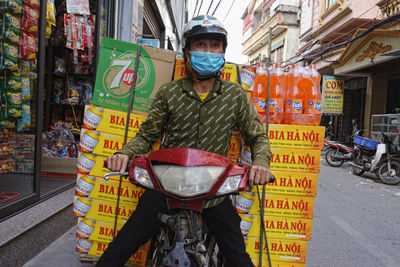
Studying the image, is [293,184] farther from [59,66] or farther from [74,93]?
[59,66]

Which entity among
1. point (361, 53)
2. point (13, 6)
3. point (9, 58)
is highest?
point (361, 53)

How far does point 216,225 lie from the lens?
5.11 feet

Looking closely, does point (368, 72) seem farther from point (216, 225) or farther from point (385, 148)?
point (216, 225)

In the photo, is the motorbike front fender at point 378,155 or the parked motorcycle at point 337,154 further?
the parked motorcycle at point 337,154

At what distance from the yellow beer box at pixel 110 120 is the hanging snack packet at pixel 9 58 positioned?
1.50 m

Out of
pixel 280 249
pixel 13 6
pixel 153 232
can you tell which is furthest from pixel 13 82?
pixel 280 249

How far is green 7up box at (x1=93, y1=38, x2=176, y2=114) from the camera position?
2150mm

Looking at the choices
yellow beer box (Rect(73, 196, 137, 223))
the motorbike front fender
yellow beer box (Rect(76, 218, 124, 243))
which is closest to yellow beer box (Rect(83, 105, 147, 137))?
yellow beer box (Rect(73, 196, 137, 223))

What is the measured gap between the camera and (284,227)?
2076 millimetres

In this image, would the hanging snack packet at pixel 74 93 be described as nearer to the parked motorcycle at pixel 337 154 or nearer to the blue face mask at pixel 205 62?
the blue face mask at pixel 205 62

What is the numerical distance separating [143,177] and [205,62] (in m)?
0.83

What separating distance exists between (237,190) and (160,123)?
2.59 feet

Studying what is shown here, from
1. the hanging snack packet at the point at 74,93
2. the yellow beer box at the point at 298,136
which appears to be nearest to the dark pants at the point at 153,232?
the yellow beer box at the point at 298,136

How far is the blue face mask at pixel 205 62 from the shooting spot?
1785 millimetres
